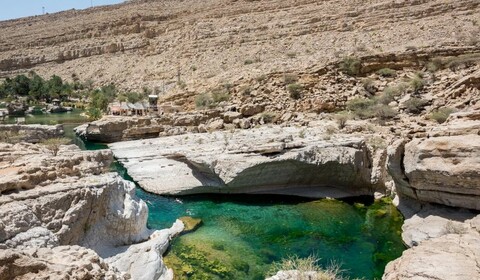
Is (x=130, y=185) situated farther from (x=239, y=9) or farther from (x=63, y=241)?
(x=239, y=9)

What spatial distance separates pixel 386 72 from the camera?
83.3ft

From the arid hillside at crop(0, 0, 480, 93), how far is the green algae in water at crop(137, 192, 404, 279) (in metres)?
16.1

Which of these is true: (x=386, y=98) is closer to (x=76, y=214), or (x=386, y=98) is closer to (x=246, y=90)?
(x=246, y=90)

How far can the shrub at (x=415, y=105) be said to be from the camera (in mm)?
18938

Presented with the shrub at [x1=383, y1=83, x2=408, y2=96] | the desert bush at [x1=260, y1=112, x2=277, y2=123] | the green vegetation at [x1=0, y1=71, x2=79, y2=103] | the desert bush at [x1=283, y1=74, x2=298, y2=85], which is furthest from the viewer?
the green vegetation at [x1=0, y1=71, x2=79, y2=103]

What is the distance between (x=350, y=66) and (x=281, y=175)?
50.5ft

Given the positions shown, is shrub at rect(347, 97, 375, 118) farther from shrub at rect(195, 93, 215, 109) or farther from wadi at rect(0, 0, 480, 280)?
shrub at rect(195, 93, 215, 109)

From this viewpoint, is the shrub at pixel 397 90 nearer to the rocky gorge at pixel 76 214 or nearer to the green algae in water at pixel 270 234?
the green algae in water at pixel 270 234

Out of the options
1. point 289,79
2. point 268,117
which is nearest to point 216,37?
point 289,79

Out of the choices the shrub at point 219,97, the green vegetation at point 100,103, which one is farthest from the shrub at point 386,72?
the green vegetation at point 100,103

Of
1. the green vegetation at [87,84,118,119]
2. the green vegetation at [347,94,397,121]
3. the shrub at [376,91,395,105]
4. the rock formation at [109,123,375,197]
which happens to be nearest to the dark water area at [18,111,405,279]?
the rock formation at [109,123,375,197]

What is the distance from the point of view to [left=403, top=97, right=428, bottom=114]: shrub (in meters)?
18.9

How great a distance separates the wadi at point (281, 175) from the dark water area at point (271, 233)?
0.20ft

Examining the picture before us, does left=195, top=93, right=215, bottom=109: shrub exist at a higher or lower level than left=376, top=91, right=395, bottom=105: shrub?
higher
